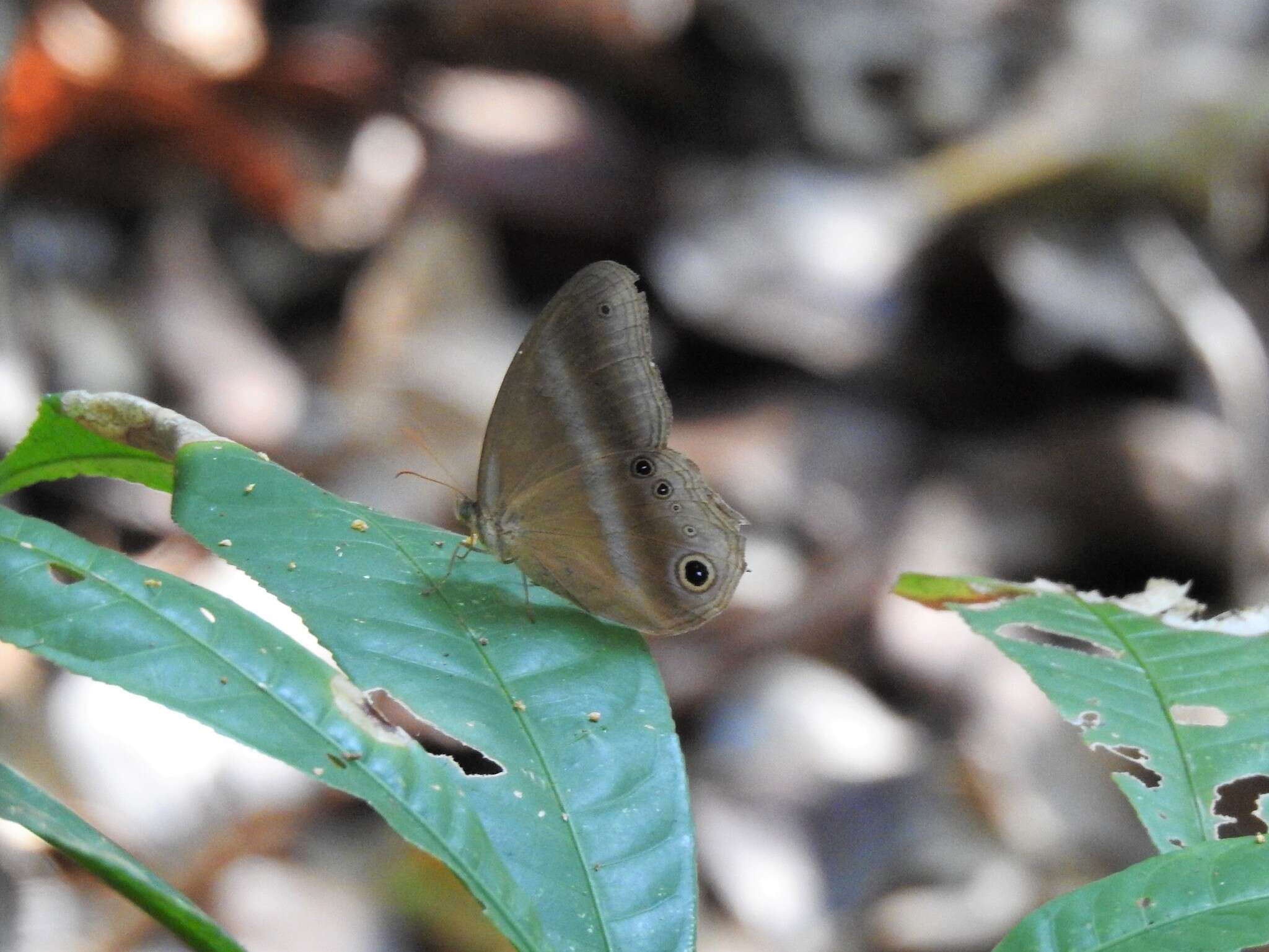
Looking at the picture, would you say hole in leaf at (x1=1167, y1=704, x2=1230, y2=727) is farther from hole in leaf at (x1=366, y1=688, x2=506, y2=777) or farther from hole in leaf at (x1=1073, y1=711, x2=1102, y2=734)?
hole in leaf at (x1=366, y1=688, x2=506, y2=777)

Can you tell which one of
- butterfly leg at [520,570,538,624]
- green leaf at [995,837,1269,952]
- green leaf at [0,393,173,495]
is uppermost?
green leaf at [0,393,173,495]

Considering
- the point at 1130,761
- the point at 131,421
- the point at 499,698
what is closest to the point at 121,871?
the point at 499,698

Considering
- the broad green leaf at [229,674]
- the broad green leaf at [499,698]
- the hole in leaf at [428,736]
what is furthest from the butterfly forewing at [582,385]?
the hole in leaf at [428,736]

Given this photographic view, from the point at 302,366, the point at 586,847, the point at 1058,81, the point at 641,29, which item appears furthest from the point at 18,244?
the point at 1058,81

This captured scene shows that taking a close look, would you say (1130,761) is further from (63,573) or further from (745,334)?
(745,334)

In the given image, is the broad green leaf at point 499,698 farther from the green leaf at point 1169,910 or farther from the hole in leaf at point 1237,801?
the hole in leaf at point 1237,801

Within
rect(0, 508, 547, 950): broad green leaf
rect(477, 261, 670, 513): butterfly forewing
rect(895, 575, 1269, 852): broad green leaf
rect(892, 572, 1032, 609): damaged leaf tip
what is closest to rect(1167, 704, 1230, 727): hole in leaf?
rect(895, 575, 1269, 852): broad green leaf

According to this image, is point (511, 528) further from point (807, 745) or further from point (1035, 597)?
point (807, 745)
